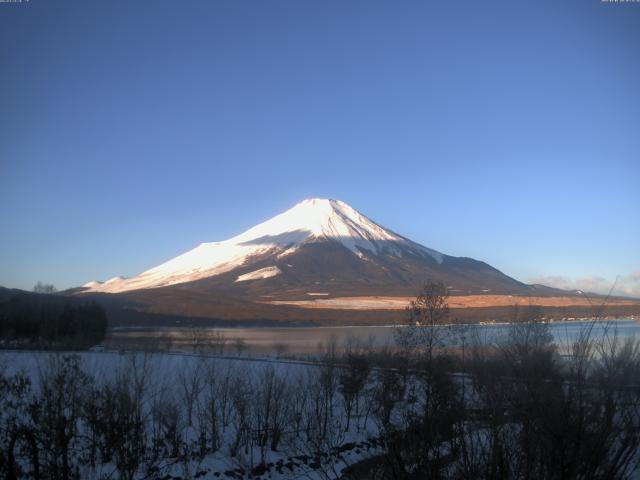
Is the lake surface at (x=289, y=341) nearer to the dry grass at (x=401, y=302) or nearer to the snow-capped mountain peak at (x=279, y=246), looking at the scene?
the dry grass at (x=401, y=302)

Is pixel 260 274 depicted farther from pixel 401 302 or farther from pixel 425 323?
pixel 425 323

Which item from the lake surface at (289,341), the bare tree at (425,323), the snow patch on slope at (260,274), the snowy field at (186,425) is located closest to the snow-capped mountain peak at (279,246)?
the snow patch on slope at (260,274)

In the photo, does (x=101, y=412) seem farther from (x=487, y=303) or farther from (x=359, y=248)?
(x=359, y=248)

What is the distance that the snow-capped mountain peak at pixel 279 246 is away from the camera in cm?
15938

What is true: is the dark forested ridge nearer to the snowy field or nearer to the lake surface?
the lake surface

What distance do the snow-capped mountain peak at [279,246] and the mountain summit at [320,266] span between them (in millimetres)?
274

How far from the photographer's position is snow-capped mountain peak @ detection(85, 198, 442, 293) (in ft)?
523

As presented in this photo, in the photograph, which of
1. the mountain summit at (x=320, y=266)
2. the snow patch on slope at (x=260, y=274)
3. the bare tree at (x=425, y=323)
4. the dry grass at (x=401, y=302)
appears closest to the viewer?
the bare tree at (x=425, y=323)

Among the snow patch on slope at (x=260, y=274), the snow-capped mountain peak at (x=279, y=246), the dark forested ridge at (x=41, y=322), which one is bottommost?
the dark forested ridge at (x=41, y=322)

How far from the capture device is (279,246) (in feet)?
569

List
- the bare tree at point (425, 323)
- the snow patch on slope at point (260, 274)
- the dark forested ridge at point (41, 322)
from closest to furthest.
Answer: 1. the bare tree at point (425, 323)
2. the dark forested ridge at point (41, 322)
3. the snow patch on slope at point (260, 274)

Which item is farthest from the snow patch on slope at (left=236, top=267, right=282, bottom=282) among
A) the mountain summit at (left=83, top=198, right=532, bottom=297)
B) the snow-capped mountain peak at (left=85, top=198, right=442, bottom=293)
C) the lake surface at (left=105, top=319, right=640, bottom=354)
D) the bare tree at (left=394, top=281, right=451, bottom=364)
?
the bare tree at (left=394, top=281, right=451, bottom=364)

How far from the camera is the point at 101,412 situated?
12.1 metres

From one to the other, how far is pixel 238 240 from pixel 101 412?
18559 centimetres
